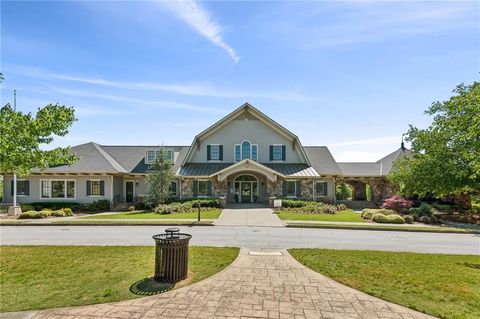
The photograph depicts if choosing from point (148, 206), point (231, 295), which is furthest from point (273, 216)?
point (231, 295)

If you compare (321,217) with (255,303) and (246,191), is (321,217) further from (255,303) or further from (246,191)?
(255,303)

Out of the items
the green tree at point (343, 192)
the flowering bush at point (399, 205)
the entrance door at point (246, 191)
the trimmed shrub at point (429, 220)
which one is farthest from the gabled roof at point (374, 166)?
the trimmed shrub at point (429, 220)

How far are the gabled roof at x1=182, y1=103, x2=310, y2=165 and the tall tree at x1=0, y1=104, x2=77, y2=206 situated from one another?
21.6 metres

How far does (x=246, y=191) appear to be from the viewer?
1230 inches

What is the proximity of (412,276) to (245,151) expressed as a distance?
962 inches

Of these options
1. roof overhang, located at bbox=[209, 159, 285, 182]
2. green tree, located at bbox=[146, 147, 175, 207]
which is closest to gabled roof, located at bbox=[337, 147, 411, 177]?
roof overhang, located at bbox=[209, 159, 285, 182]

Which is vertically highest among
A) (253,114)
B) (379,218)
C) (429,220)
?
(253,114)

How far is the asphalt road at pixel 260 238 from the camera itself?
12.7 m

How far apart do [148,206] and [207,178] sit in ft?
19.9

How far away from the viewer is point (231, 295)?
22.1 feet

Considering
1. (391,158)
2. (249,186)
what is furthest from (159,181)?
(391,158)

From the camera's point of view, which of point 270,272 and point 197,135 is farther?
point 197,135

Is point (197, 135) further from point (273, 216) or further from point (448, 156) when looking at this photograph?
point (448, 156)

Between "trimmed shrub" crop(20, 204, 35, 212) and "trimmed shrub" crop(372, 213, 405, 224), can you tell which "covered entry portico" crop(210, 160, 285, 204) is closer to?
"trimmed shrub" crop(372, 213, 405, 224)
